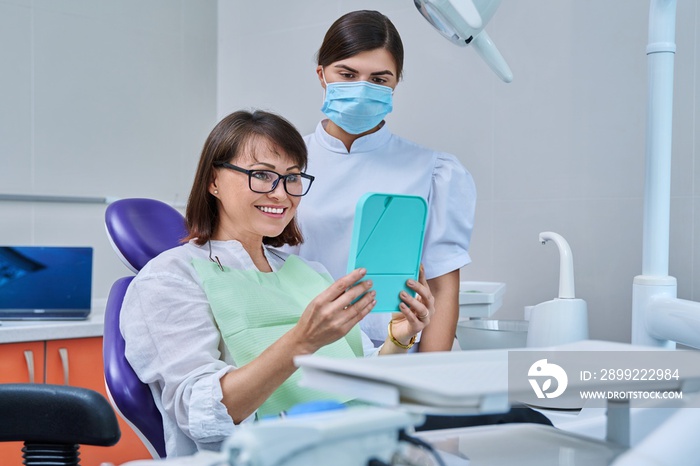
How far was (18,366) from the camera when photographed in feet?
7.95

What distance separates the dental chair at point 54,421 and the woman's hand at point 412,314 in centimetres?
57

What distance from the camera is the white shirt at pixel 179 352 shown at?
123cm

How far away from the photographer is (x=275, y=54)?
10.5 feet

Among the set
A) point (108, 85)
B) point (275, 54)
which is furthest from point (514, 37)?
point (108, 85)

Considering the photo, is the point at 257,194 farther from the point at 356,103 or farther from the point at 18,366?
the point at 18,366

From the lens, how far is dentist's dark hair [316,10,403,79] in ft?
5.33

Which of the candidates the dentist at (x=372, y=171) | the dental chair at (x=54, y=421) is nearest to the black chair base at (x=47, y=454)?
the dental chair at (x=54, y=421)

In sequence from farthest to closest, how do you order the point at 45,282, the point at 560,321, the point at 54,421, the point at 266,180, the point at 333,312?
the point at 45,282 → the point at 560,321 → the point at 266,180 → the point at 333,312 → the point at 54,421

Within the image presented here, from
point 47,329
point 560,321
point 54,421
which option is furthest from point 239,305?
point 47,329

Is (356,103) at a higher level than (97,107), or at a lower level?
lower

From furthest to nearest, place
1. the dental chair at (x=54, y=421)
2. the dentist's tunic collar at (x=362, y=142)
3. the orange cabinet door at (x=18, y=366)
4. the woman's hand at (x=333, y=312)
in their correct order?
the orange cabinet door at (x=18, y=366) → the dentist's tunic collar at (x=362, y=142) → the woman's hand at (x=333, y=312) → the dental chair at (x=54, y=421)

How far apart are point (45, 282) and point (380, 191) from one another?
1.46 meters

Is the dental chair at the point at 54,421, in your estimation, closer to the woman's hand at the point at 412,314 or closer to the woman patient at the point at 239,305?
the woman patient at the point at 239,305

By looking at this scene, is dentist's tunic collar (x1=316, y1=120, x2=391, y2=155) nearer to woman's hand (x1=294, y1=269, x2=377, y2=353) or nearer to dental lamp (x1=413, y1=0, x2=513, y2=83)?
dental lamp (x1=413, y1=0, x2=513, y2=83)
